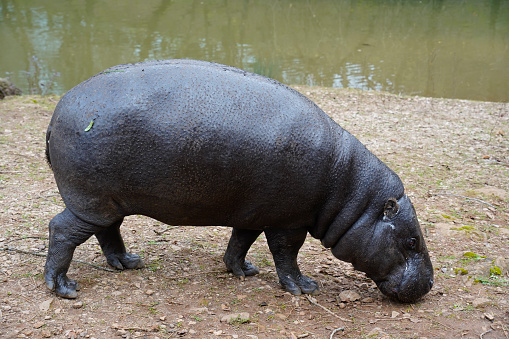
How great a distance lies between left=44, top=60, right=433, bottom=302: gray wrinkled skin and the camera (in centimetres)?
362

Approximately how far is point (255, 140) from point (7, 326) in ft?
7.01

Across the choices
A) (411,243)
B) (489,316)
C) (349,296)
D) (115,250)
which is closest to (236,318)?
(349,296)

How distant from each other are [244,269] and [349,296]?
0.98 meters

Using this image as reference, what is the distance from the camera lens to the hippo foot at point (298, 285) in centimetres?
445

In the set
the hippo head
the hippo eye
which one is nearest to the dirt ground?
the hippo head

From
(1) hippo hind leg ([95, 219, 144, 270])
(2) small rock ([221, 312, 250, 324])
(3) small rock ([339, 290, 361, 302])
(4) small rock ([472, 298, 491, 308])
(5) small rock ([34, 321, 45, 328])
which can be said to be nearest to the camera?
(5) small rock ([34, 321, 45, 328])

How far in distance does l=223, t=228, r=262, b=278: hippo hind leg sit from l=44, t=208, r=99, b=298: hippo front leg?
1.24 meters

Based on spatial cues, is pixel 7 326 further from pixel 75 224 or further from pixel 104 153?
pixel 104 153

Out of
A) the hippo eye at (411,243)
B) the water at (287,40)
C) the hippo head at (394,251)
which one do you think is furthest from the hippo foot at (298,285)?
the water at (287,40)

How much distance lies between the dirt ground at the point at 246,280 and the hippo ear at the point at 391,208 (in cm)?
79

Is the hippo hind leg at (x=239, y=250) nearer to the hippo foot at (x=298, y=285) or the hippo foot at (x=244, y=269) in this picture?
the hippo foot at (x=244, y=269)

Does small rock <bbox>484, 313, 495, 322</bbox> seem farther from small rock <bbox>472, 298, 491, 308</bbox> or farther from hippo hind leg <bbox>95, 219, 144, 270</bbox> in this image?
hippo hind leg <bbox>95, 219, 144, 270</bbox>

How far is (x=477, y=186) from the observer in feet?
22.0

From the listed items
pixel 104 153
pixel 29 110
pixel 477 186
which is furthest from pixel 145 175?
pixel 29 110
